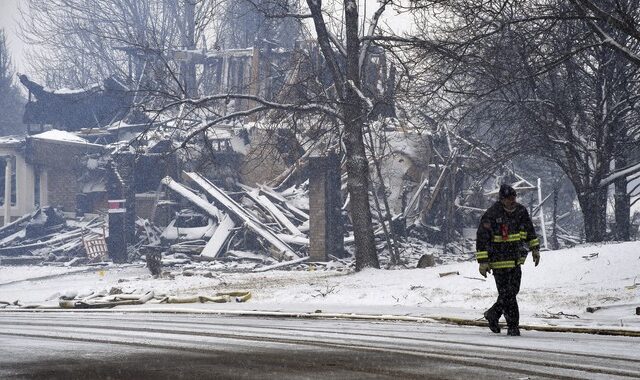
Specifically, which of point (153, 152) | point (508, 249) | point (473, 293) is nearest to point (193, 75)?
point (153, 152)

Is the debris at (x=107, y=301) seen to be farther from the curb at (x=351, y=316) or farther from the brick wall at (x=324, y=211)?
the brick wall at (x=324, y=211)

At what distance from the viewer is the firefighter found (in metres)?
10.3

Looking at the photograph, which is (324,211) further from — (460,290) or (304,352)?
(304,352)

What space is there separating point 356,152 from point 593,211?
22.2 ft

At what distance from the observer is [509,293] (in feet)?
33.8

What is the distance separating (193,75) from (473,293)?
35.1 m

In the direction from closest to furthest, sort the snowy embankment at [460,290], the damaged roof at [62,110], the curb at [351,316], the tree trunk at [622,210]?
the curb at [351,316] → the snowy embankment at [460,290] → the tree trunk at [622,210] → the damaged roof at [62,110]

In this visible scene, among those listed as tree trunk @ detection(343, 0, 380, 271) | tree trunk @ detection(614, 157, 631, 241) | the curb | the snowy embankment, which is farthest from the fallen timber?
the curb

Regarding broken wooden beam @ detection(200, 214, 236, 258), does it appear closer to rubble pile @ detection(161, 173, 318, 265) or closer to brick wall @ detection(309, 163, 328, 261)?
rubble pile @ detection(161, 173, 318, 265)

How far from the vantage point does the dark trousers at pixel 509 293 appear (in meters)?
10.3

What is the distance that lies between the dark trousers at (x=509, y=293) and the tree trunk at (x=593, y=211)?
14.6 m

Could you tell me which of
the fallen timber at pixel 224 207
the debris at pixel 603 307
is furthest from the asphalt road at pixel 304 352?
the fallen timber at pixel 224 207

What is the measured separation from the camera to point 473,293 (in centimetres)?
1609

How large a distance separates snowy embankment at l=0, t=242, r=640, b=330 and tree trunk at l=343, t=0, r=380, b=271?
3.79 ft
